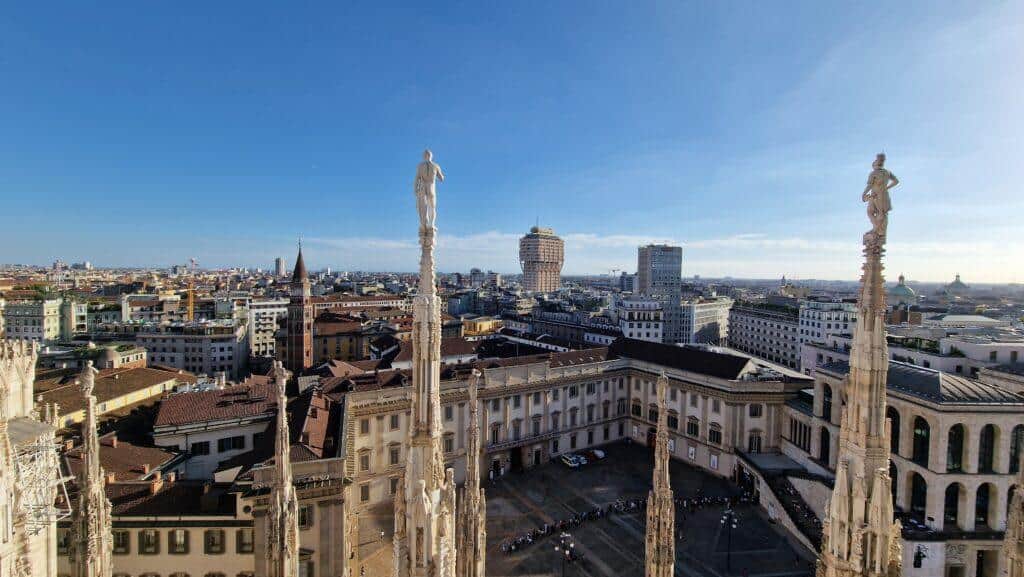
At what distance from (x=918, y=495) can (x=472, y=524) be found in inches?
1365

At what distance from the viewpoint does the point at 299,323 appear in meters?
72.1

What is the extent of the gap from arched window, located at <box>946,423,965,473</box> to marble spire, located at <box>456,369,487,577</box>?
107ft

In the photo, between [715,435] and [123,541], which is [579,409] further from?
[123,541]

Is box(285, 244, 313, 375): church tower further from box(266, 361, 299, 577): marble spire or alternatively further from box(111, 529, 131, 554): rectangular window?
box(266, 361, 299, 577): marble spire

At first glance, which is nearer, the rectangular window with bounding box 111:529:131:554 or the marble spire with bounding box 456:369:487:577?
the marble spire with bounding box 456:369:487:577

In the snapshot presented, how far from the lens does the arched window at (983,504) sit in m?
30.9

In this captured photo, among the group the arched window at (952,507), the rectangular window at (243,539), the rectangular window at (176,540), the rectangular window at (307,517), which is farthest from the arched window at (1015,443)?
the rectangular window at (176,540)

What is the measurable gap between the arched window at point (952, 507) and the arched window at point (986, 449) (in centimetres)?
174

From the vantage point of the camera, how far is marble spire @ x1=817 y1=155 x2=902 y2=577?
728 centimetres

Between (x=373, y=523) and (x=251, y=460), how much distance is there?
13034mm

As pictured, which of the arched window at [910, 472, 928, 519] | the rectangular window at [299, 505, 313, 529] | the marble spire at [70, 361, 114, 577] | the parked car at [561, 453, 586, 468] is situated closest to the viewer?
the marble spire at [70, 361, 114, 577]

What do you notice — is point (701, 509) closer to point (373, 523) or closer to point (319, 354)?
point (373, 523)

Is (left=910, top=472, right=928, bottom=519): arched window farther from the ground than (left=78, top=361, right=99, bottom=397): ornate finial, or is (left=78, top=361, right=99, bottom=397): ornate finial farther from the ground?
(left=78, top=361, right=99, bottom=397): ornate finial

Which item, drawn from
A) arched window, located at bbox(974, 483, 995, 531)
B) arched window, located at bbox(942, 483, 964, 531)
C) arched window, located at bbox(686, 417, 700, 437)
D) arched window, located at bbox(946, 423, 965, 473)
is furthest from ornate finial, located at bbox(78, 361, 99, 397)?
arched window, located at bbox(686, 417, 700, 437)
